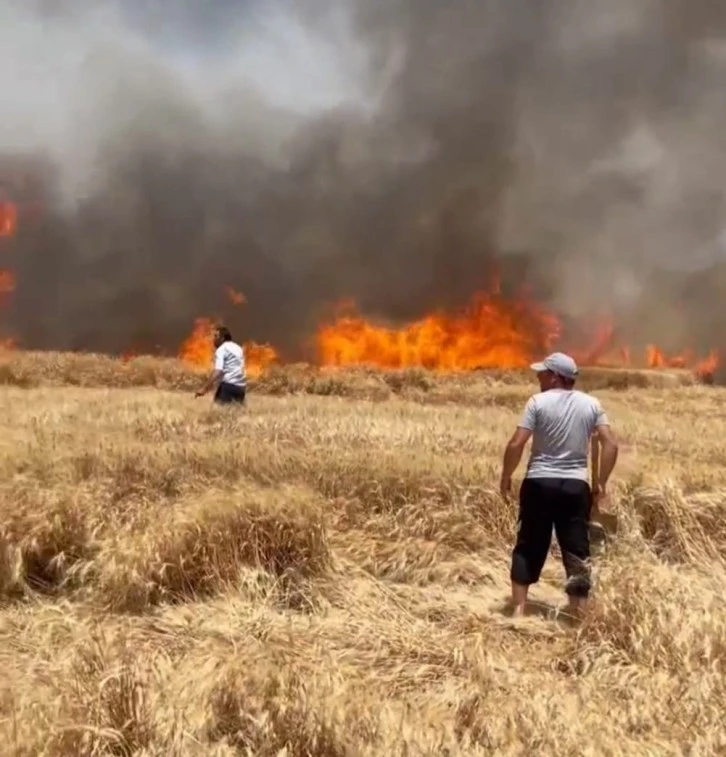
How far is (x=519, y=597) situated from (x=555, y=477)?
100 centimetres

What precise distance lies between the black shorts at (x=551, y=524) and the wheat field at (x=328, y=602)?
33cm

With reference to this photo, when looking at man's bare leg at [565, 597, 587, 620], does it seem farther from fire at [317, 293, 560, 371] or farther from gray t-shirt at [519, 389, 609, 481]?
fire at [317, 293, 560, 371]

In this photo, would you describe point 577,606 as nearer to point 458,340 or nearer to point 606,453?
point 606,453

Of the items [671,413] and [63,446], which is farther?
[671,413]

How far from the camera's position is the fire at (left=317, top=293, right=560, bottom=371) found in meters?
34.3

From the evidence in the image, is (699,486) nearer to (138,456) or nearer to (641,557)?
(641,557)

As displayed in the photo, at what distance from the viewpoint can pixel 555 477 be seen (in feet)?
21.4

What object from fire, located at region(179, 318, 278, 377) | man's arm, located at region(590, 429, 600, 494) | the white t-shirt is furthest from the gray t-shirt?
fire, located at region(179, 318, 278, 377)

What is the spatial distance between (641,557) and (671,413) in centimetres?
1357

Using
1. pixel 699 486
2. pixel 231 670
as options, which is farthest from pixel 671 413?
pixel 231 670

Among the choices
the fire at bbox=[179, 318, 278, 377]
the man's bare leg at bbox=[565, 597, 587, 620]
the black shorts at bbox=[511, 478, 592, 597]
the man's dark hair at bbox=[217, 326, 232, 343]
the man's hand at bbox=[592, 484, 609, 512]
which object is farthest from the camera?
the fire at bbox=[179, 318, 278, 377]

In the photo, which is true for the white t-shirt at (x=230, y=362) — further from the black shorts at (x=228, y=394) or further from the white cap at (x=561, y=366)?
the white cap at (x=561, y=366)

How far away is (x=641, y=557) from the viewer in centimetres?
680

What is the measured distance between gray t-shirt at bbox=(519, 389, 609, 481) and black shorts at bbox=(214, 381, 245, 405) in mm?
7185
